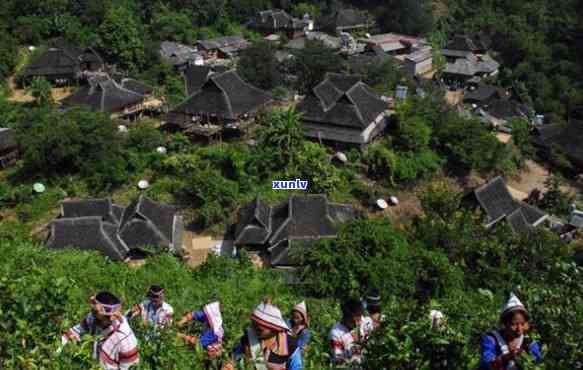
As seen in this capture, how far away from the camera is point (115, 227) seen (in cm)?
2014

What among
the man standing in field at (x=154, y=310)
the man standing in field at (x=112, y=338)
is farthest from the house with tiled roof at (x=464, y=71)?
the man standing in field at (x=112, y=338)

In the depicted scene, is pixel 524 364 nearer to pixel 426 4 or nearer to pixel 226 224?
pixel 226 224

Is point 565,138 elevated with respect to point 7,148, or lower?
lower

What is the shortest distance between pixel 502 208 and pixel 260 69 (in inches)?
735

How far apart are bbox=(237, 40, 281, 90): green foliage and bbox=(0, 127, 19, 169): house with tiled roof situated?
584 inches

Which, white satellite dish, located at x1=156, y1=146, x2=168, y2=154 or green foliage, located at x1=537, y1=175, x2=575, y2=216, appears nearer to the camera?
white satellite dish, located at x1=156, y1=146, x2=168, y2=154

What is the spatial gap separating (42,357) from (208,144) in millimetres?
23059

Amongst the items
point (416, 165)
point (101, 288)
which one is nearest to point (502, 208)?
point (416, 165)

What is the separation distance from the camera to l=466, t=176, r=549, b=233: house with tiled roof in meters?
24.1

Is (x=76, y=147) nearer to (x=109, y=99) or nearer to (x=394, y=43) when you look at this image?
(x=109, y=99)

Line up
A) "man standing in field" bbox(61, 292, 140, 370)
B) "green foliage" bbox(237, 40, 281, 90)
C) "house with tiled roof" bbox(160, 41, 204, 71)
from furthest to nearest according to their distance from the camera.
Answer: "house with tiled roof" bbox(160, 41, 204, 71)
"green foliage" bbox(237, 40, 281, 90)
"man standing in field" bbox(61, 292, 140, 370)

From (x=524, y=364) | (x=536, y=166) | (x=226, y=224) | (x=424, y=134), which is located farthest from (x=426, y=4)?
(x=524, y=364)

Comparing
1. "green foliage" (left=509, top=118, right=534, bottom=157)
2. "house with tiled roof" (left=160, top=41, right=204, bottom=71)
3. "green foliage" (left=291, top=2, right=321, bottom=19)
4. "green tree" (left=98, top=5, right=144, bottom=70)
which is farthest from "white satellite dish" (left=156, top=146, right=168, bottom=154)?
"green foliage" (left=291, top=2, right=321, bottom=19)

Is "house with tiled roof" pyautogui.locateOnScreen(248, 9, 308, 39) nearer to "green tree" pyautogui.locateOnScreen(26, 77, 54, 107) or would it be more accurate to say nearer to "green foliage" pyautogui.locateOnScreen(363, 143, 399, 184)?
"green tree" pyautogui.locateOnScreen(26, 77, 54, 107)
